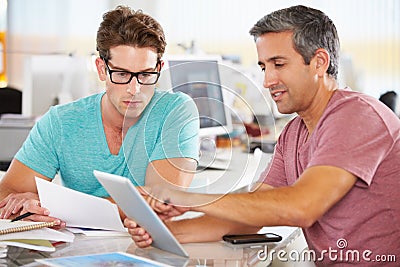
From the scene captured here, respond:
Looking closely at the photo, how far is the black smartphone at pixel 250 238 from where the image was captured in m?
1.75

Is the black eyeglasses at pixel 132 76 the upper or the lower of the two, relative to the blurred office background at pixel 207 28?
upper

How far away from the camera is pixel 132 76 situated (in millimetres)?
2014

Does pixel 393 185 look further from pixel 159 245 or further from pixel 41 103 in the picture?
pixel 41 103

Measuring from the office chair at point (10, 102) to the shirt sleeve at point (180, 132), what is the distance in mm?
3282

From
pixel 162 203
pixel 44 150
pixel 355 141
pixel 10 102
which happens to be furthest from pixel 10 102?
pixel 355 141

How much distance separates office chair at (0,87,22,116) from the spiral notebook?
3.32m

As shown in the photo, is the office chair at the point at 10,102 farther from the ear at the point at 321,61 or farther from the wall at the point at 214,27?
the ear at the point at 321,61

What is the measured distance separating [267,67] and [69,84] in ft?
8.06

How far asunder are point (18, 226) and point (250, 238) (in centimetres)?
52

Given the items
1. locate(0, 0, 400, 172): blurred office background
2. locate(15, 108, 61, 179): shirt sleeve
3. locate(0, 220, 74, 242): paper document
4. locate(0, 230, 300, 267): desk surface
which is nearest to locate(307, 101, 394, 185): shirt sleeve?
locate(0, 230, 300, 267): desk surface

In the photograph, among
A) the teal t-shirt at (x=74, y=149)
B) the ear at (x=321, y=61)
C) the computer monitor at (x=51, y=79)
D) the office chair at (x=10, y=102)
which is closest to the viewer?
the ear at (x=321, y=61)

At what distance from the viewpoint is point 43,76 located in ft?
13.4

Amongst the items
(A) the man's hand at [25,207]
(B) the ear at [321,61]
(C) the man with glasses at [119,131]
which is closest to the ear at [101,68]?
(C) the man with glasses at [119,131]

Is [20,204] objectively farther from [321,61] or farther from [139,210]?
[321,61]
